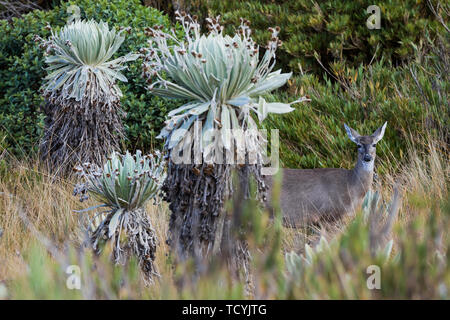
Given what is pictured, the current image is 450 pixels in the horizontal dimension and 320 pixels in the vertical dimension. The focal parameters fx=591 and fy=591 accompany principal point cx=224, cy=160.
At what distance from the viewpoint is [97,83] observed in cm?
607

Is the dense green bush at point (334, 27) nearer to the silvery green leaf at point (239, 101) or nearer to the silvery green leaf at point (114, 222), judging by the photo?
the silvery green leaf at point (114, 222)

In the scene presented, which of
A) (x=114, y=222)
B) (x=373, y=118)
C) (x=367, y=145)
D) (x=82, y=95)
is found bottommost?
(x=114, y=222)

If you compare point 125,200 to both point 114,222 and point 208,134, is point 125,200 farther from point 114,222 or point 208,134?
point 208,134

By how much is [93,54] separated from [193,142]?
9.65 feet

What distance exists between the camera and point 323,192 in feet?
16.8

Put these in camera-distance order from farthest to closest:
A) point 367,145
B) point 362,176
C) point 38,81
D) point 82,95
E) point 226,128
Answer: point 38,81 → point 82,95 → point 362,176 → point 367,145 → point 226,128

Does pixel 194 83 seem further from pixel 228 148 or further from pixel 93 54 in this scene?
pixel 93 54

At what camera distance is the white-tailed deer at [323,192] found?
16.6ft

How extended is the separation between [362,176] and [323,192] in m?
0.36

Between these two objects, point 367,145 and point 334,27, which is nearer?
point 367,145

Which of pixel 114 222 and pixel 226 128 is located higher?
pixel 226 128

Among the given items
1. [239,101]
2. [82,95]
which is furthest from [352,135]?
[82,95]

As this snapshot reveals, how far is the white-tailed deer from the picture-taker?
16.6 feet
